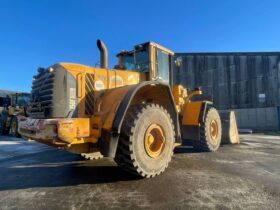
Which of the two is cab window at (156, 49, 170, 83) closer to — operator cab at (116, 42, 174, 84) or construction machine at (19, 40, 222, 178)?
operator cab at (116, 42, 174, 84)

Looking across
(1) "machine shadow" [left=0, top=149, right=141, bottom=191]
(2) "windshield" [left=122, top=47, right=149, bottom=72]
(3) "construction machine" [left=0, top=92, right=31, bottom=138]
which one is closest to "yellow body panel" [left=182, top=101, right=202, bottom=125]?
(2) "windshield" [left=122, top=47, right=149, bottom=72]

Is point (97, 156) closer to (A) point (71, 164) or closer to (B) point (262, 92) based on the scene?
(A) point (71, 164)

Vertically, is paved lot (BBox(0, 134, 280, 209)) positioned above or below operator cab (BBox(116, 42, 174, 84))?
below

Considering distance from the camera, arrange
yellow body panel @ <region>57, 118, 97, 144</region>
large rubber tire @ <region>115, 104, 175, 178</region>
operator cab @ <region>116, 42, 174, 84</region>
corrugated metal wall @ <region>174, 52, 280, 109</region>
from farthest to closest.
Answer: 1. corrugated metal wall @ <region>174, 52, 280, 109</region>
2. operator cab @ <region>116, 42, 174, 84</region>
3. large rubber tire @ <region>115, 104, 175, 178</region>
4. yellow body panel @ <region>57, 118, 97, 144</region>

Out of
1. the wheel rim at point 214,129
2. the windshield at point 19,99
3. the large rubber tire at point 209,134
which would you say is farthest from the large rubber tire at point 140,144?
the windshield at point 19,99

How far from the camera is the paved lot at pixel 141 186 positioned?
349cm

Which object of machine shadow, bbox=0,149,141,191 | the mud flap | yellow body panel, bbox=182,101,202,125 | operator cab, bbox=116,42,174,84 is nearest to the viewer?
the mud flap

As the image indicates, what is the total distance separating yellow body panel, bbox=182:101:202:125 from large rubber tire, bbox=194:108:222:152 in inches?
11.1

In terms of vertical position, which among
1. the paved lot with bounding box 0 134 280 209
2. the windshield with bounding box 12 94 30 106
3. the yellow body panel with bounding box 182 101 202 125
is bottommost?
the paved lot with bounding box 0 134 280 209

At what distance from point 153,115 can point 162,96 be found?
2.89 ft

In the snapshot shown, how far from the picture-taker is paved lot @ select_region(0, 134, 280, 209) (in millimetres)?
3494

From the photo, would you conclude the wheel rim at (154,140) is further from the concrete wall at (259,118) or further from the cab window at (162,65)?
the concrete wall at (259,118)

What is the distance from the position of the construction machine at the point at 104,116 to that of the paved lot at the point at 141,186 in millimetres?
506

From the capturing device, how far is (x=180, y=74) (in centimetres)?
2642
